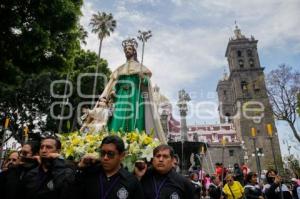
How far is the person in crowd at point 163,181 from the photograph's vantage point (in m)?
2.66

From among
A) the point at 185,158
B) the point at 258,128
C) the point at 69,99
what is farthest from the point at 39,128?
the point at 258,128

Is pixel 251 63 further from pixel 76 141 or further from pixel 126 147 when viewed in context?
pixel 76 141

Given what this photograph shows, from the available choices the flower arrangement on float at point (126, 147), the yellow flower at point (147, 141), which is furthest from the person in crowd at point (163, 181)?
the yellow flower at point (147, 141)

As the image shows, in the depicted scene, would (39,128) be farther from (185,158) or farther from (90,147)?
(90,147)

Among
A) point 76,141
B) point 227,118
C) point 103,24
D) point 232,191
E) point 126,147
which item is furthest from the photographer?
point 227,118

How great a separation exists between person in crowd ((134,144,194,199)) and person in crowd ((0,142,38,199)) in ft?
4.03

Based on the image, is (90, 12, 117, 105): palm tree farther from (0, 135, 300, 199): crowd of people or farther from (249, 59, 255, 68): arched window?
(249, 59, 255, 68): arched window

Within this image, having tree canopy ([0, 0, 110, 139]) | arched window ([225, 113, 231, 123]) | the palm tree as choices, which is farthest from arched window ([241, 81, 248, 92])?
tree canopy ([0, 0, 110, 139])

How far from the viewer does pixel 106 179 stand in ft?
7.77

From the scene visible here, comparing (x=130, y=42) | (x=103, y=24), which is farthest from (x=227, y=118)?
(x=130, y=42)

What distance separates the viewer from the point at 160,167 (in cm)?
279

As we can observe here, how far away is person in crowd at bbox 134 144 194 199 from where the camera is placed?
266cm

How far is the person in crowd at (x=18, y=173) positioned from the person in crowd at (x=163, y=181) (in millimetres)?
1229

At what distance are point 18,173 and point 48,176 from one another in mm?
576
